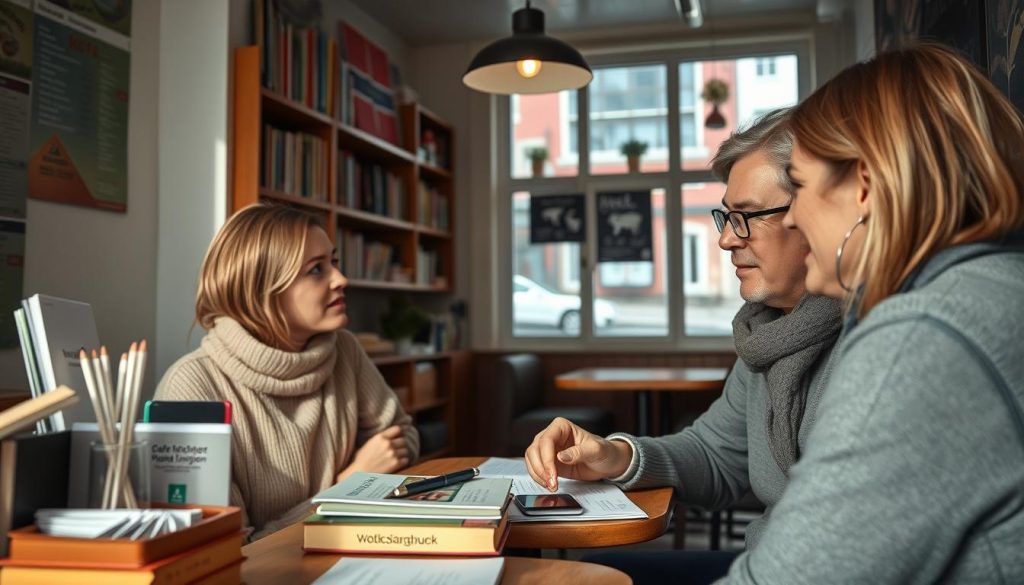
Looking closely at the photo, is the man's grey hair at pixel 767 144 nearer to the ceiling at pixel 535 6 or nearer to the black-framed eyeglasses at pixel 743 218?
the black-framed eyeglasses at pixel 743 218

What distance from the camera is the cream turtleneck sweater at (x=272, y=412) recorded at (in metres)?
1.85

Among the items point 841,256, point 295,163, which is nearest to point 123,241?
point 295,163

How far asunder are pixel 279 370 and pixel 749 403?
1.06 meters

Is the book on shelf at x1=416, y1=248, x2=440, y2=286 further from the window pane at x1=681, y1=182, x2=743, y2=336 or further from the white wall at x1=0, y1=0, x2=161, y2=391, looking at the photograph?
the white wall at x1=0, y1=0, x2=161, y2=391

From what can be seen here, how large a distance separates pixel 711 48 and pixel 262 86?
342 centimetres

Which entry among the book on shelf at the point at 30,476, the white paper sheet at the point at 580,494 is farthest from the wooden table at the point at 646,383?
the book on shelf at the point at 30,476

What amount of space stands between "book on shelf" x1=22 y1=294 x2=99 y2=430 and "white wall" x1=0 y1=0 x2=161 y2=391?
5.53 feet

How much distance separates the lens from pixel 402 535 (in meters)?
1.06

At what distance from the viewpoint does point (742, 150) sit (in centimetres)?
162

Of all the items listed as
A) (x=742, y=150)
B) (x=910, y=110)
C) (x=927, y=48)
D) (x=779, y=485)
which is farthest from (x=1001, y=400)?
(x=742, y=150)

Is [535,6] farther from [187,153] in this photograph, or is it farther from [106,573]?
[106,573]

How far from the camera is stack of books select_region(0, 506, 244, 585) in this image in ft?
2.63

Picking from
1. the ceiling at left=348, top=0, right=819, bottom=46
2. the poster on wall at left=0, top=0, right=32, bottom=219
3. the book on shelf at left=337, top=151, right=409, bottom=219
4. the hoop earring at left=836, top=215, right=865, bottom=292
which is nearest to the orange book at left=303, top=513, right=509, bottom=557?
the hoop earring at left=836, top=215, right=865, bottom=292

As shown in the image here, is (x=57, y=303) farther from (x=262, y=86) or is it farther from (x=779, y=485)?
(x=262, y=86)
